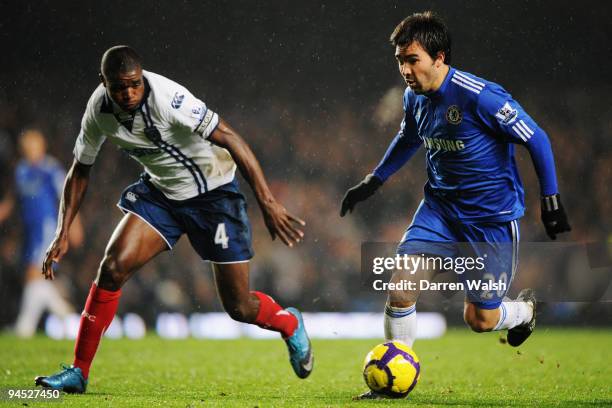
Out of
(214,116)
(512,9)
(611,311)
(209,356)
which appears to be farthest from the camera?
(611,311)

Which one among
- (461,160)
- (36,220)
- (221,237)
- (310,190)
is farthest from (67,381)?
(310,190)

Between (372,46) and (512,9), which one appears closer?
(512,9)

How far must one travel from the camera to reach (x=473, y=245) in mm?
4668

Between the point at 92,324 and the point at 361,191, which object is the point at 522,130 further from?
the point at 92,324

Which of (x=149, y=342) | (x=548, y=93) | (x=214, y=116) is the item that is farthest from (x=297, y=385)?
(x=548, y=93)

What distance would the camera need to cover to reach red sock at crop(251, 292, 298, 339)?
4.97 m

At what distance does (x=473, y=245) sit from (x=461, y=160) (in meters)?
0.47

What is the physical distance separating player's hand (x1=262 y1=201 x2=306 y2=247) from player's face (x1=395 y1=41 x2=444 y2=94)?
3.01 feet

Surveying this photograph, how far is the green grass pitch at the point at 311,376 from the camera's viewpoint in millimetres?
4434

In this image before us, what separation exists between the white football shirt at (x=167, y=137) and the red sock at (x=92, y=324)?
24.8 inches

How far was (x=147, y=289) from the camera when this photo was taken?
1093 cm

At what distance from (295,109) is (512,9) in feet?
14.2

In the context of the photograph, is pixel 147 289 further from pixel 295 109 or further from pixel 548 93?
pixel 548 93

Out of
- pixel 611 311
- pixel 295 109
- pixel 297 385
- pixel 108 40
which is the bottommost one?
pixel 611 311
